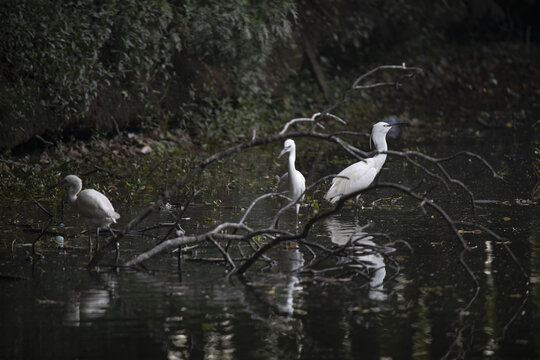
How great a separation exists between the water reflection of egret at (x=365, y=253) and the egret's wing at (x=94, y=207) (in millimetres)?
2150

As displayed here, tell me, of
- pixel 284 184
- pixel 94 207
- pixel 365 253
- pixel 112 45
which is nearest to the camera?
pixel 365 253

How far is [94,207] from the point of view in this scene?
7473mm

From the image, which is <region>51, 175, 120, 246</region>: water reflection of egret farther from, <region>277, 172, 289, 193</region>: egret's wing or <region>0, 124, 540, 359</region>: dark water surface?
Answer: <region>277, 172, 289, 193</region>: egret's wing

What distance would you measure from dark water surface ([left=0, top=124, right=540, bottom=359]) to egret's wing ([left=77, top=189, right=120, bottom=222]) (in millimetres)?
333

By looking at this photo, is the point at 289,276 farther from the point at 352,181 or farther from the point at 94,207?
the point at 352,181

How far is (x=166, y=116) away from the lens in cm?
1523

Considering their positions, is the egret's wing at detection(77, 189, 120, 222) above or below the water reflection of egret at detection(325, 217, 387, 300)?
above

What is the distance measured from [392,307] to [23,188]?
5725mm

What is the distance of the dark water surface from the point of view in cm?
492

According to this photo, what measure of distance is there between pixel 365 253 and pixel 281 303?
4.26 ft

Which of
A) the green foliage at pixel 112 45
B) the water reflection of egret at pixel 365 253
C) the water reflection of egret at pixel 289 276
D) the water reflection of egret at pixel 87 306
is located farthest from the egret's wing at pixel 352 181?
the green foliage at pixel 112 45

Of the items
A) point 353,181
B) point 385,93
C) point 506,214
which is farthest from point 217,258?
point 385,93

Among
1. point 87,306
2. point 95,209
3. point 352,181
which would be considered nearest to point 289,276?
point 87,306

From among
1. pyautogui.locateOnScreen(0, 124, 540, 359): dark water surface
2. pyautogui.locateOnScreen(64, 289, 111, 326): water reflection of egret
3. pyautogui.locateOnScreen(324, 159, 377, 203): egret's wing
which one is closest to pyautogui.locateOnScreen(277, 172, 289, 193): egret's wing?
pyautogui.locateOnScreen(324, 159, 377, 203): egret's wing
